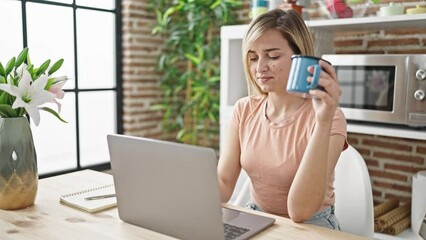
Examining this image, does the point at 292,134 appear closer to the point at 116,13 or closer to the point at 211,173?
the point at 211,173

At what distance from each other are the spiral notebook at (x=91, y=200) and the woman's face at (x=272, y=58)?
59 centimetres

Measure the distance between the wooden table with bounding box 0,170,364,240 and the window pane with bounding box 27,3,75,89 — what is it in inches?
64.9

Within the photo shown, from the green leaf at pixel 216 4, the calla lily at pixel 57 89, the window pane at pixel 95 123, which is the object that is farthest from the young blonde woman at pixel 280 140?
the window pane at pixel 95 123

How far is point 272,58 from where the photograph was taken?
1390 mm

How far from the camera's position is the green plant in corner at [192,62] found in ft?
9.88

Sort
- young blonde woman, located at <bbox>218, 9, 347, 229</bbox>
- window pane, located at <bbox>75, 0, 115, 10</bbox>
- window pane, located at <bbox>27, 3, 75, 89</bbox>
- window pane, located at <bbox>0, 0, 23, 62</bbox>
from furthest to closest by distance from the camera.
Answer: window pane, located at <bbox>75, 0, 115, 10</bbox> → window pane, located at <bbox>27, 3, 75, 89</bbox> → window pane, located at <bbox>0, 0, 23, 62</bbox> → young blonde woman, located at <bbox>218, 9, 347, 229</bbox>

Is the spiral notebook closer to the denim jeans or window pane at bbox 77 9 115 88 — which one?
the denim jeans

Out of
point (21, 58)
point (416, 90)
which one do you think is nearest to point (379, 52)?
point (416, 90)

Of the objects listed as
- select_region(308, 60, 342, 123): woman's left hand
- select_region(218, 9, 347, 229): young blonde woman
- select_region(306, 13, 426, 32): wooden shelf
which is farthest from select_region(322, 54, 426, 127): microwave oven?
select_region(308, 60, 342, 123): woman's left hand

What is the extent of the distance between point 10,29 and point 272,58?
1.86 m

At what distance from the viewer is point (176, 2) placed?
10.4 feet

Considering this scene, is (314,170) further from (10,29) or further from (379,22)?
(10,29)

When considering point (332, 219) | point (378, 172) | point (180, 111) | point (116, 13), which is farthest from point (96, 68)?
point (332, 219)

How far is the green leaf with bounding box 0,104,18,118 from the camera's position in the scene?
128 centimetres
